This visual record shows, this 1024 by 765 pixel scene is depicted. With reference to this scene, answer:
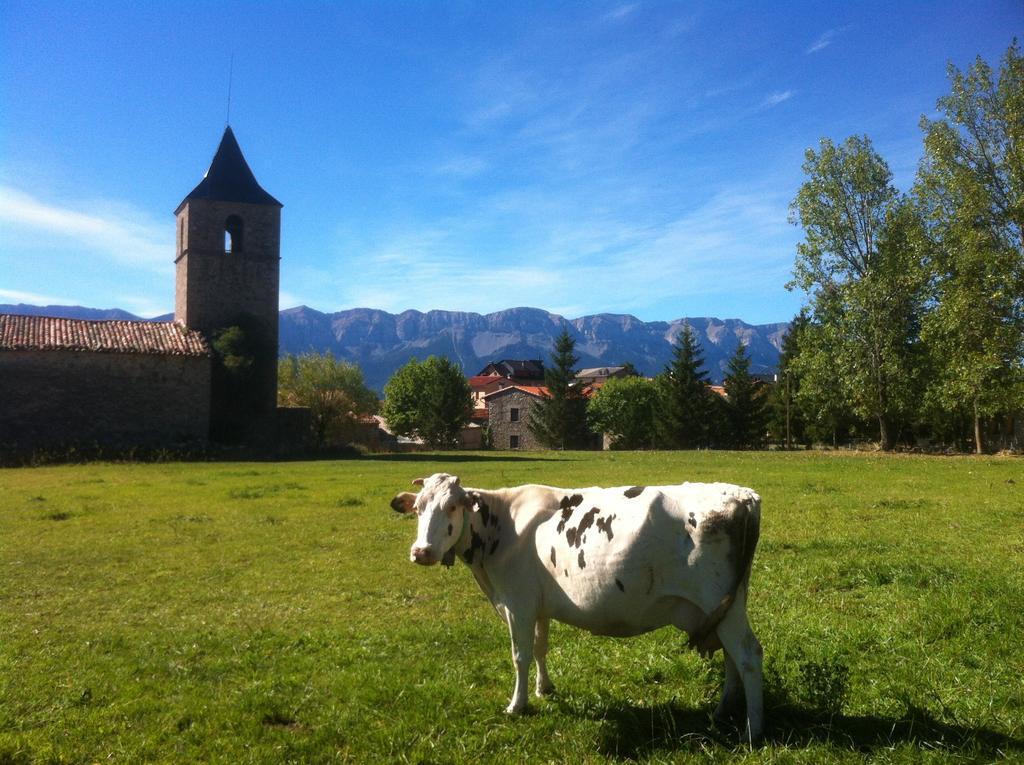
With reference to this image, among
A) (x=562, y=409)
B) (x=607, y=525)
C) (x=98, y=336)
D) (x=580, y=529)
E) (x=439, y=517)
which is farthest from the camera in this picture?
(x=562, y=409)

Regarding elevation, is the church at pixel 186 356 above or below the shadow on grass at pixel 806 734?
above

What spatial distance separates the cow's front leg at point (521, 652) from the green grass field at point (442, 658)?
0.17m

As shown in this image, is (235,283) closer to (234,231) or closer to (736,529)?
(234,231)

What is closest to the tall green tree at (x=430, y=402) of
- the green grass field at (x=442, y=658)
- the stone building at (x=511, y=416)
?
the stone building at (x=511, y=416)

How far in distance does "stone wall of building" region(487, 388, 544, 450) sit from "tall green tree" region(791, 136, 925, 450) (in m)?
42.5

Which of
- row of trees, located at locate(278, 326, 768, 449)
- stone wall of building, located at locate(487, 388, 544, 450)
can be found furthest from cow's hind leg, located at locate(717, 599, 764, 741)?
stone wall of building, located at locate(487, 388, 544, 450)

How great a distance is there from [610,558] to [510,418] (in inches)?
3112

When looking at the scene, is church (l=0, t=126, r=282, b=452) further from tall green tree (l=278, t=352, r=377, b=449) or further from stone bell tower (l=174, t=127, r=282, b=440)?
tall green tree (l=278, t=352, r=377, b=449)

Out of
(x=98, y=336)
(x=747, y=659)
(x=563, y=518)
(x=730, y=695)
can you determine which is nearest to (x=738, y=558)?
(x=747, y=659)

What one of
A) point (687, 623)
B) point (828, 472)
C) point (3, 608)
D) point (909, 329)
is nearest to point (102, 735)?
point (687, 623)

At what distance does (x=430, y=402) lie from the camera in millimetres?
74500

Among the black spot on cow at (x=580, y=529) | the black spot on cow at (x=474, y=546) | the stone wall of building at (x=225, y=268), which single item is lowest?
the black spot on cow at (x=474, y=546)

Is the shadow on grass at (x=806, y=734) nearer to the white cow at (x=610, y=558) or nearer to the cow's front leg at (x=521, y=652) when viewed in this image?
the white cow at (x=610, y=558)

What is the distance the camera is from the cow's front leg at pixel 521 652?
545 centimetres
